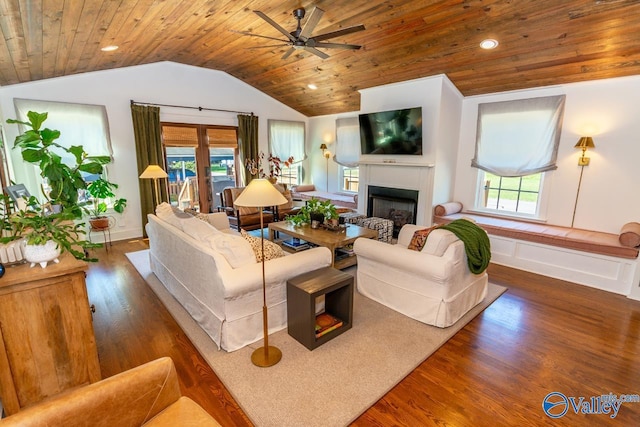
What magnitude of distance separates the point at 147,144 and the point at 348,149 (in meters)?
4.10

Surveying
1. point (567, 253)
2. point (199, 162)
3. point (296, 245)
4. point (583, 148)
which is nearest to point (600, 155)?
point (583, 148)

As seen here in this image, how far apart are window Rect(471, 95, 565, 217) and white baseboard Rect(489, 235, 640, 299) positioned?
3.07 ft

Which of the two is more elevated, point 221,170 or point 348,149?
point 348,149

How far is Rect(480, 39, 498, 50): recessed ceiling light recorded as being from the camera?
3.66 m

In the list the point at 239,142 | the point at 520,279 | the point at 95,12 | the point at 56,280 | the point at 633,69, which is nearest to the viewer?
the point at 56,280

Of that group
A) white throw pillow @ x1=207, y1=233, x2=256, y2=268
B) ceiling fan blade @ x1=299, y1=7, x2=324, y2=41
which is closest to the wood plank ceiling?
ceiling fan blade @ x1=299, y1=7, x2=324, y2=41

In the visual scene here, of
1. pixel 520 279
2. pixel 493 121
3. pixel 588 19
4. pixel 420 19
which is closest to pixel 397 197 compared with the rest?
pixel 493 121

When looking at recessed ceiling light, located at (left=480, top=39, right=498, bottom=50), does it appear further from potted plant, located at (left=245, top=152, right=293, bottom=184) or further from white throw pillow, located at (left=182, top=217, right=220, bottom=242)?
potted plant, located at (left=245, top=152, right=293, bottom=184)

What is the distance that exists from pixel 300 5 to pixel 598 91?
4051 mm

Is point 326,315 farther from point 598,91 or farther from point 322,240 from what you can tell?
point 598,91

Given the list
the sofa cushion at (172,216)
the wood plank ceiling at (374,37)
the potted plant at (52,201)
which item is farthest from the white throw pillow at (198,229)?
the wood plank ceiling at (374,37)

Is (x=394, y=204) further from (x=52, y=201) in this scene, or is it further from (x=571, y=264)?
(x=52, y=201)

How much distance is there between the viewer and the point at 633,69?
146 inches

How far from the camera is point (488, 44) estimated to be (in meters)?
3.74
